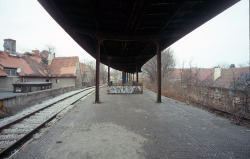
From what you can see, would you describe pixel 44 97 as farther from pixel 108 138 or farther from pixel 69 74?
pixel 69 74

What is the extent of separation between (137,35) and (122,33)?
1061 mm

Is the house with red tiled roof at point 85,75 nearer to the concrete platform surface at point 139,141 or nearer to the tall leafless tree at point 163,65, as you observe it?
the tall leafless tree at point 163,65

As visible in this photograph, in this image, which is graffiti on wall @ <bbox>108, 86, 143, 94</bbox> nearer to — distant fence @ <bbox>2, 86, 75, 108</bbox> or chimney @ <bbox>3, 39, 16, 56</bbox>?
distant fence @ <bbox>2, 86, 75, 108</bbox>

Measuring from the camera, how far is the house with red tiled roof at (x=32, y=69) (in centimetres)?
1844

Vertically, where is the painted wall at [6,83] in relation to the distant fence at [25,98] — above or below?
above

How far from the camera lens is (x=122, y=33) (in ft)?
26.0

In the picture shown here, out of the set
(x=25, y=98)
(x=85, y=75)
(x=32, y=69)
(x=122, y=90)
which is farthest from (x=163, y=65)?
(x=32, y=69)

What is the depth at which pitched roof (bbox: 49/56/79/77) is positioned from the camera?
24.5 meters

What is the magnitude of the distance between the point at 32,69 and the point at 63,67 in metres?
5.60

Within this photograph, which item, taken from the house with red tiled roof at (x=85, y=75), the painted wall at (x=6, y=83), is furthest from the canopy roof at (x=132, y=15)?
the house with red tiled roof at (x=85, y=75)

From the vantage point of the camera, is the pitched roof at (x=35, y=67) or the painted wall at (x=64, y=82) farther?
the painted wall at (x=64, y=82)

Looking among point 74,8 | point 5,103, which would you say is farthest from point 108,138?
point 5,103

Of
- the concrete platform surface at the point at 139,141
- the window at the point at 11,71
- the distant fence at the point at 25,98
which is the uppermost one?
the window at the point at 11,71

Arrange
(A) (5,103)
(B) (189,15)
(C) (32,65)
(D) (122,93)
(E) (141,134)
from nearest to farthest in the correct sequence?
1. (E) (141,134)
2. (B) (189,15)
3. (A) (5,103)
4. (D) (122,93)
5. (C) (32,65)
